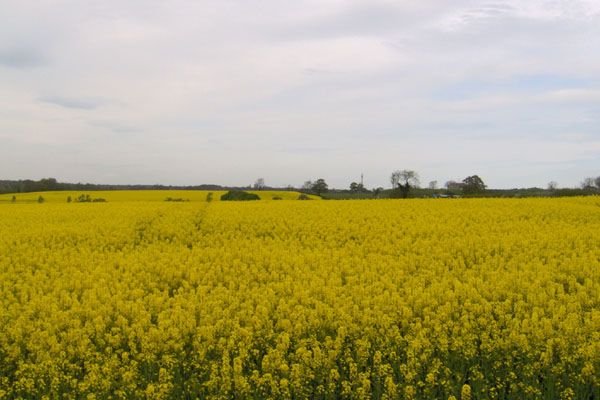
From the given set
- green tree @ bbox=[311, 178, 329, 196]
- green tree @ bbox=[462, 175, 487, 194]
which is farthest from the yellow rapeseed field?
green tree @ bbox=[311, 178, 329, 196]

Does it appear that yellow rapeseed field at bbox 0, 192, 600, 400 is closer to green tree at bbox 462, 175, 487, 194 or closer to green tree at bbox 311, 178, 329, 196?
green tree at bbox 462, 175, 487, 194

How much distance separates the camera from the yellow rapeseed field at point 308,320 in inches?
246

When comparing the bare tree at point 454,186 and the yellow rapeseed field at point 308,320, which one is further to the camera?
the bare tree at point 454,186

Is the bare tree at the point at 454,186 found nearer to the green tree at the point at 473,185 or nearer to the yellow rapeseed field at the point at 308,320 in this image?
the green tree at the point at 473,185

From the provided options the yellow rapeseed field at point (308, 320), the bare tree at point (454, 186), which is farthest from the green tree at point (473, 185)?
the yellow rapeseed field at point (308, 320)

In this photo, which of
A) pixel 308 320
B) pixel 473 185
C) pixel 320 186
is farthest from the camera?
pixel 320 186

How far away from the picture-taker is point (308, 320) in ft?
26.0

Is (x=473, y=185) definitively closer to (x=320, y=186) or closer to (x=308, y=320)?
(x=320, y=186)

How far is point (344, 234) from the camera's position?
16547 millimetres

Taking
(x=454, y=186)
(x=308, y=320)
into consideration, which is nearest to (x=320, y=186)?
(x=454, y=186)

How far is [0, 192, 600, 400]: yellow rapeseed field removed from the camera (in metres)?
6.25

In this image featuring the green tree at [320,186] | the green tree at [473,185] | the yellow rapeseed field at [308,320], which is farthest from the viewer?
the green tree at [320,186]

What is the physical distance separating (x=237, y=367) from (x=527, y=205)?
20.0 meters

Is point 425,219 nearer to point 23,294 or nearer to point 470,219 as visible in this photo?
point 470,219
